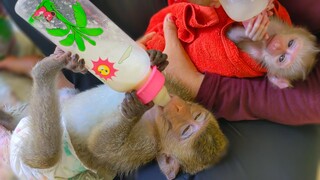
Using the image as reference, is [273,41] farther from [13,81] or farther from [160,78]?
[13,81]

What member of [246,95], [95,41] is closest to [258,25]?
[246,95]

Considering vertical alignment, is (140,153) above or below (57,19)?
below

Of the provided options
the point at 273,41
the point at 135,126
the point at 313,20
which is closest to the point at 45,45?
the point at 135,126

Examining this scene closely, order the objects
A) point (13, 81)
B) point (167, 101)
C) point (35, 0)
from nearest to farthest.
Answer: point (35, 0)
point (167, 101)
point (13, 81)

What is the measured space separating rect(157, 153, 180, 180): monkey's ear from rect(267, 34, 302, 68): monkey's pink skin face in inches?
17.9

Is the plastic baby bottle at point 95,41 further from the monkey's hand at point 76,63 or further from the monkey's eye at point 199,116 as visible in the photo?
the monkey's eye at point 199,116

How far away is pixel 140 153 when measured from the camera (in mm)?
1379

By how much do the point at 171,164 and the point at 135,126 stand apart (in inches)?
6.6

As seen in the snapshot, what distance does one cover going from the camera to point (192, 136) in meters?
1.32

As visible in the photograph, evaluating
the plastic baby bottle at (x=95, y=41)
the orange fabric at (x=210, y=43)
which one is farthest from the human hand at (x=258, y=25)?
the plastic baby bottle at (x=95, y=41)

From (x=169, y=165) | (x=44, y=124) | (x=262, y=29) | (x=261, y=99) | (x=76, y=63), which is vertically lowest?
(x=169, y=165)

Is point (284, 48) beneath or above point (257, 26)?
beneath

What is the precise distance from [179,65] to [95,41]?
49 cm

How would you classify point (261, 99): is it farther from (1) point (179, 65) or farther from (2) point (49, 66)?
(2) point (49, 66)
